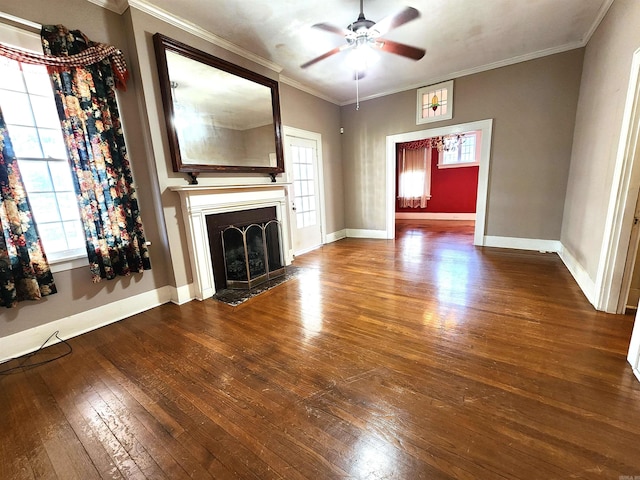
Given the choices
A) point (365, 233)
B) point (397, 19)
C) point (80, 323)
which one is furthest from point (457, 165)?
point (80, 323)

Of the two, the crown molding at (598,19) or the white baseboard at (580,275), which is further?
the crown molding at (598,19)

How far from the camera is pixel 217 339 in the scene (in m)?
2.18

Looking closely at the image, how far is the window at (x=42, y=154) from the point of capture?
1997mm

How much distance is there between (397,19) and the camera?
2062mm

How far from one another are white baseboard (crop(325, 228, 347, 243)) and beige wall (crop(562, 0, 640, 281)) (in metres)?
3.73

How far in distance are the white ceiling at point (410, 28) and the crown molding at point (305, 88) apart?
0.04 metres

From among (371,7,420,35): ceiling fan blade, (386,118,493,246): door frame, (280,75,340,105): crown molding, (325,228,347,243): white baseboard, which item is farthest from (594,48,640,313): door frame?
(325,228,347,243): white baseboard

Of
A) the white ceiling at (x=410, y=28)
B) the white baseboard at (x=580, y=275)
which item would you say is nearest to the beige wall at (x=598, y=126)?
the white baseboard at (x=580, y=275)

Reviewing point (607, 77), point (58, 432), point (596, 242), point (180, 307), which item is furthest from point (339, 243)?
point (58, 432)

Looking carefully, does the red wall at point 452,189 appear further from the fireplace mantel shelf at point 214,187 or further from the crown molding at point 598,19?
the fireplace mantel shelf at point 214,187

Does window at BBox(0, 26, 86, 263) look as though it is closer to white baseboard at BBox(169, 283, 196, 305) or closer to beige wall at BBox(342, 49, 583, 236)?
white baseboard at BBox(169, 283, 196, 305)

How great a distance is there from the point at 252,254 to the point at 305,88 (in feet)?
10.0

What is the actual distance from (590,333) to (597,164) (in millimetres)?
1781

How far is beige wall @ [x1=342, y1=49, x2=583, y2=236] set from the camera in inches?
146
